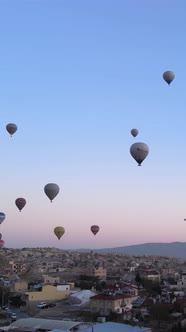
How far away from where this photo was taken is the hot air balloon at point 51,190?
73.3ft

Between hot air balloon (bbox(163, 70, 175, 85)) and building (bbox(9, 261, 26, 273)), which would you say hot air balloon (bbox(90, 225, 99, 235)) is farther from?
building (bbox(9, 261, 26, 273))

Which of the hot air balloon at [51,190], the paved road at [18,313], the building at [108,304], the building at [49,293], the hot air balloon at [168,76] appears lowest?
the paved road at [18,313]

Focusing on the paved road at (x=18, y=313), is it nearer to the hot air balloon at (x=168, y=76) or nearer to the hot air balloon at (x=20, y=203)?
the hot air balloon at (x=20, y=203)

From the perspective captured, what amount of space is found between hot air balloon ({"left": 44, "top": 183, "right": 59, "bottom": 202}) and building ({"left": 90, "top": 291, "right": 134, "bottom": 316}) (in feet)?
19.6

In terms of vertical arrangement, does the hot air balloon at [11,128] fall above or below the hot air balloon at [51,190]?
above

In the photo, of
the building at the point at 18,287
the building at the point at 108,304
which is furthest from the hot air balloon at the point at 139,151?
the building at the point at 18,287

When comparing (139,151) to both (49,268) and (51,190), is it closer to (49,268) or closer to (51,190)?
(51,190)

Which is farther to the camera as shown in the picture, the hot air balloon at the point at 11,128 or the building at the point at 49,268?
the building at the point at 49,268

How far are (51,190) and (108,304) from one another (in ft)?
21.6

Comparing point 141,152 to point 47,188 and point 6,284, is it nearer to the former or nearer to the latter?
point 47,188

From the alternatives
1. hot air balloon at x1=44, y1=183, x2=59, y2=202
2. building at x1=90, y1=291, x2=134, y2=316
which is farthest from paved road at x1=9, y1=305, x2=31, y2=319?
hot air balloon at x1=44, y1=183, x2=59, y2=202

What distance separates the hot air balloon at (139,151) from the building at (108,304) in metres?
7.54

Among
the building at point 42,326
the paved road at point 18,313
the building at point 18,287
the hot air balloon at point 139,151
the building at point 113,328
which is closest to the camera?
the building at point 113,328

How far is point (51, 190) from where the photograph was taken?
22.4m
